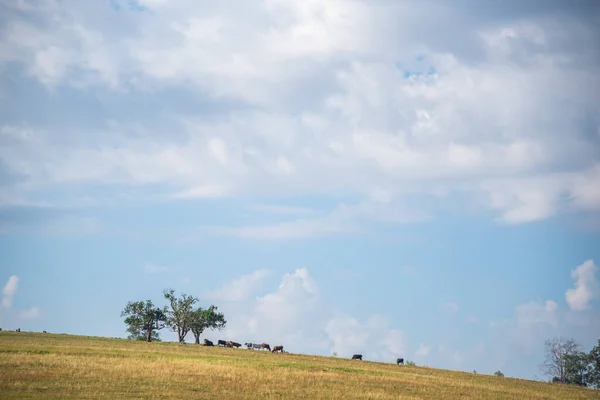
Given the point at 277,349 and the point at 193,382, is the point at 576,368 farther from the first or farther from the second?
the point at 193,382

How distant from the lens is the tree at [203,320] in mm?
122994

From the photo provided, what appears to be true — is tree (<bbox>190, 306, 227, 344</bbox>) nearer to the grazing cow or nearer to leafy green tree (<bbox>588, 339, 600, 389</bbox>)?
the grazing cow

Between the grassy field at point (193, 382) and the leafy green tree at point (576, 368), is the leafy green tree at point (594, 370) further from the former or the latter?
the grassy field at point (193, 382)

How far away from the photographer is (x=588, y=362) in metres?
117

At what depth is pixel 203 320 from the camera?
124375mm

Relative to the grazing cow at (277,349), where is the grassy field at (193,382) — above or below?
below

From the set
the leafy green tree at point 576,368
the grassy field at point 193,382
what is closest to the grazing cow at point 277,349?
the grassy field at point 193,382

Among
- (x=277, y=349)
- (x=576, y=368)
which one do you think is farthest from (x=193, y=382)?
(x=576, y=368)

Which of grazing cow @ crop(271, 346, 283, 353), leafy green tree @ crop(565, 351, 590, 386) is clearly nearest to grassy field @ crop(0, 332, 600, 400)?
grazing cow @ crop(271, 346, 283, 353)

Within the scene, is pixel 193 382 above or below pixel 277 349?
below

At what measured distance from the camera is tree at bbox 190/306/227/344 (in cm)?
12299

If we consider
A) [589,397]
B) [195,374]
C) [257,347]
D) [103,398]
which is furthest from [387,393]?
[257,347]

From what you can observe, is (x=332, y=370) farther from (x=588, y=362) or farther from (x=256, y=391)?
(x=588, y=362)

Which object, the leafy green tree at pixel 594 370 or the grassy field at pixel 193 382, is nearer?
the grassy field at pixel 193 382
